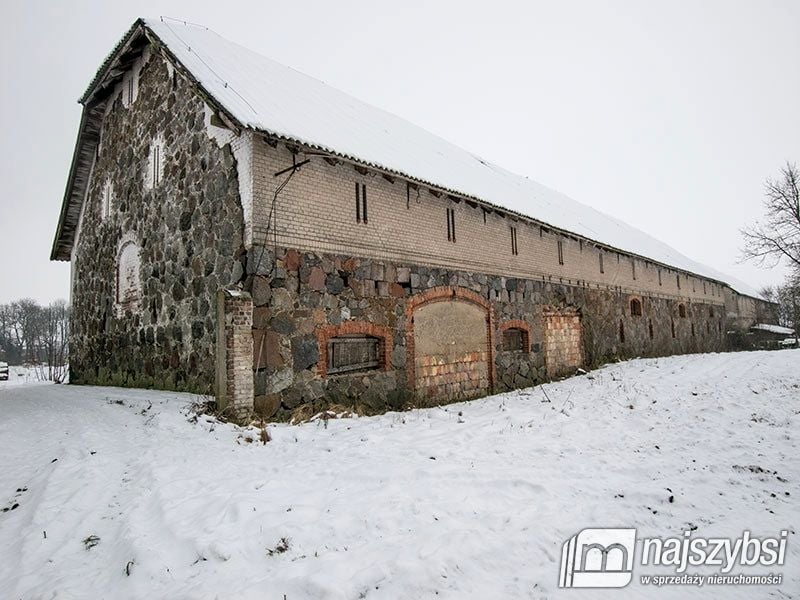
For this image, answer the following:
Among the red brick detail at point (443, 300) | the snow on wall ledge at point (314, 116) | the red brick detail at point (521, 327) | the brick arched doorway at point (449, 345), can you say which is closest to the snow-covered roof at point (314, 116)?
the snow on wall ledge at point (314, 116)

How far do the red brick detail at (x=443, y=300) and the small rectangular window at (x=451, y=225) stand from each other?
1137 mm

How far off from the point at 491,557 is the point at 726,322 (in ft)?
105

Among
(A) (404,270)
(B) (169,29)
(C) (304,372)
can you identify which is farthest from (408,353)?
(B) (169,29)

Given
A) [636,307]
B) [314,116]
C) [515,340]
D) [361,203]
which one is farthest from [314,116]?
[636,307]

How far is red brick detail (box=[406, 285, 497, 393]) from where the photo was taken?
8.86 m

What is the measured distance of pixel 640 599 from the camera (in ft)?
8.77

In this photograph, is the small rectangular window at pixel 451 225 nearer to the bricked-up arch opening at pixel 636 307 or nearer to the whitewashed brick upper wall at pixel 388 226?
the whitewashed brick upper wall at pixel 388 226

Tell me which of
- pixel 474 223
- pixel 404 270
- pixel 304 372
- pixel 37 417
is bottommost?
pixel 37 417

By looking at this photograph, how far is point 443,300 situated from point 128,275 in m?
7.22

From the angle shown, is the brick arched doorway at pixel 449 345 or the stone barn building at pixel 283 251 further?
the brick arched doorway at pixel 449 345

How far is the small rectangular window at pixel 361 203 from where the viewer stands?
27.3 feet

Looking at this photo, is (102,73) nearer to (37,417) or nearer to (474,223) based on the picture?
(37,417)

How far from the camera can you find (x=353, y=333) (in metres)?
7.98

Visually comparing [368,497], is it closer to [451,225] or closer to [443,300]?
[443,300]
